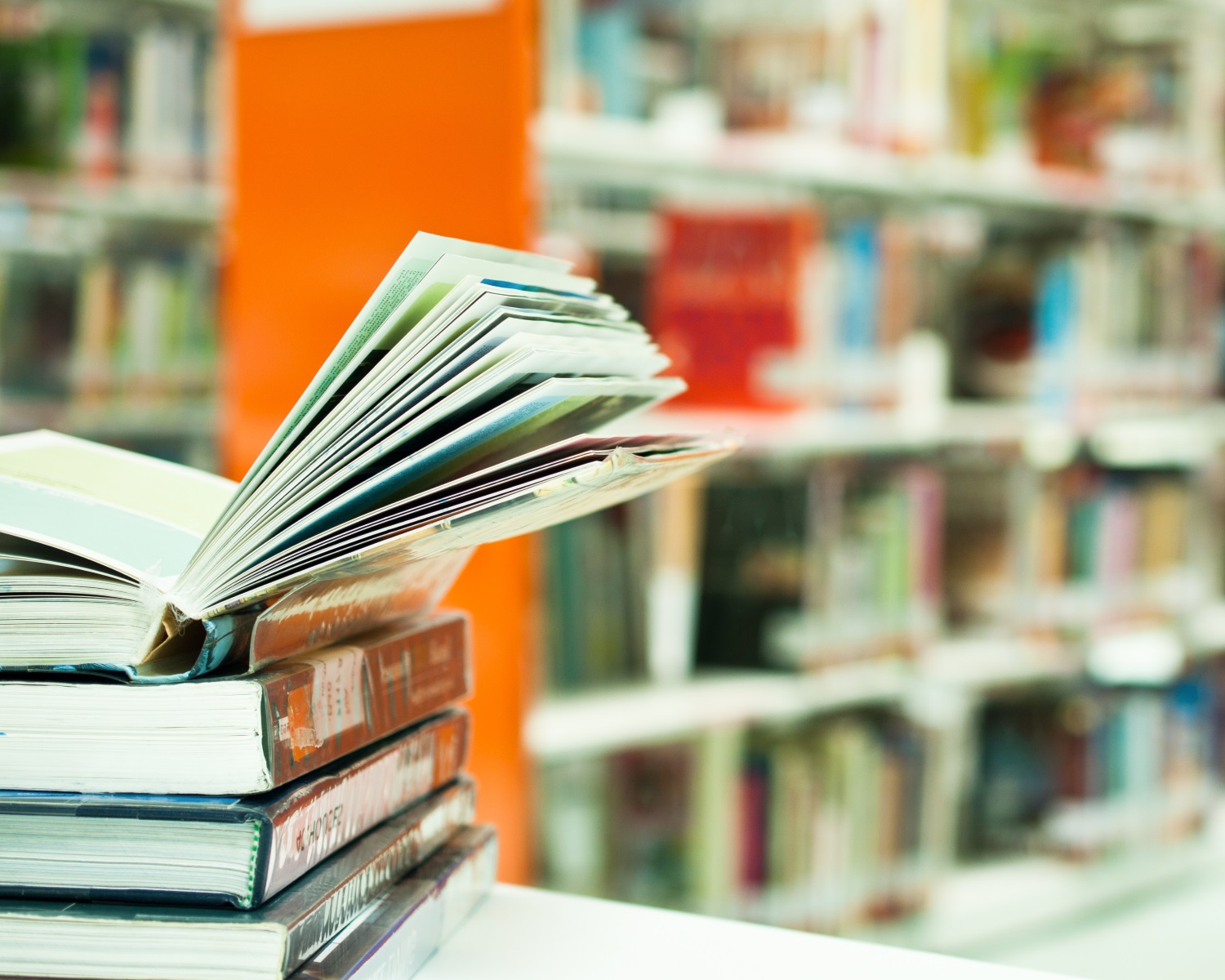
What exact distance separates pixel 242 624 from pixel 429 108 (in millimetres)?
771

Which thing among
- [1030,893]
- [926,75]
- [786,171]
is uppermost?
[926,75]

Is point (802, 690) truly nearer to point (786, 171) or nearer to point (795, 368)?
point (795, 368)

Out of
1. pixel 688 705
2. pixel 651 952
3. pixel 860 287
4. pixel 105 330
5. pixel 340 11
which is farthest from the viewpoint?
pixel 105 330

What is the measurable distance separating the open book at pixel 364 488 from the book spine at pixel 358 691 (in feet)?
0.12

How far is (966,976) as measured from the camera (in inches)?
21.5

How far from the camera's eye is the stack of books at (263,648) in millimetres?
466

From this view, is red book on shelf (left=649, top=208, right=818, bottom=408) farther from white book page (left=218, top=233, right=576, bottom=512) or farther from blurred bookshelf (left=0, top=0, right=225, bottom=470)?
white book page (left=218, top=233, right=576, bottom=512)

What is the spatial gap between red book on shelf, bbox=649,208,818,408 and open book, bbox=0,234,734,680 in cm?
137

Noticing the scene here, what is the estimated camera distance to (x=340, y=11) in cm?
118

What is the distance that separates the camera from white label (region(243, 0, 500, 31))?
114cm

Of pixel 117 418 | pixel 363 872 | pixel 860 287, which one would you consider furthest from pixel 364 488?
pixel 117 418

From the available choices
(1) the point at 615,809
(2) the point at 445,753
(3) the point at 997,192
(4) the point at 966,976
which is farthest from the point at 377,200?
(3) the point at 997,192

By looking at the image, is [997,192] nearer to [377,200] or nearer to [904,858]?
[904,858]

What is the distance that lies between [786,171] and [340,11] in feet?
3.22
